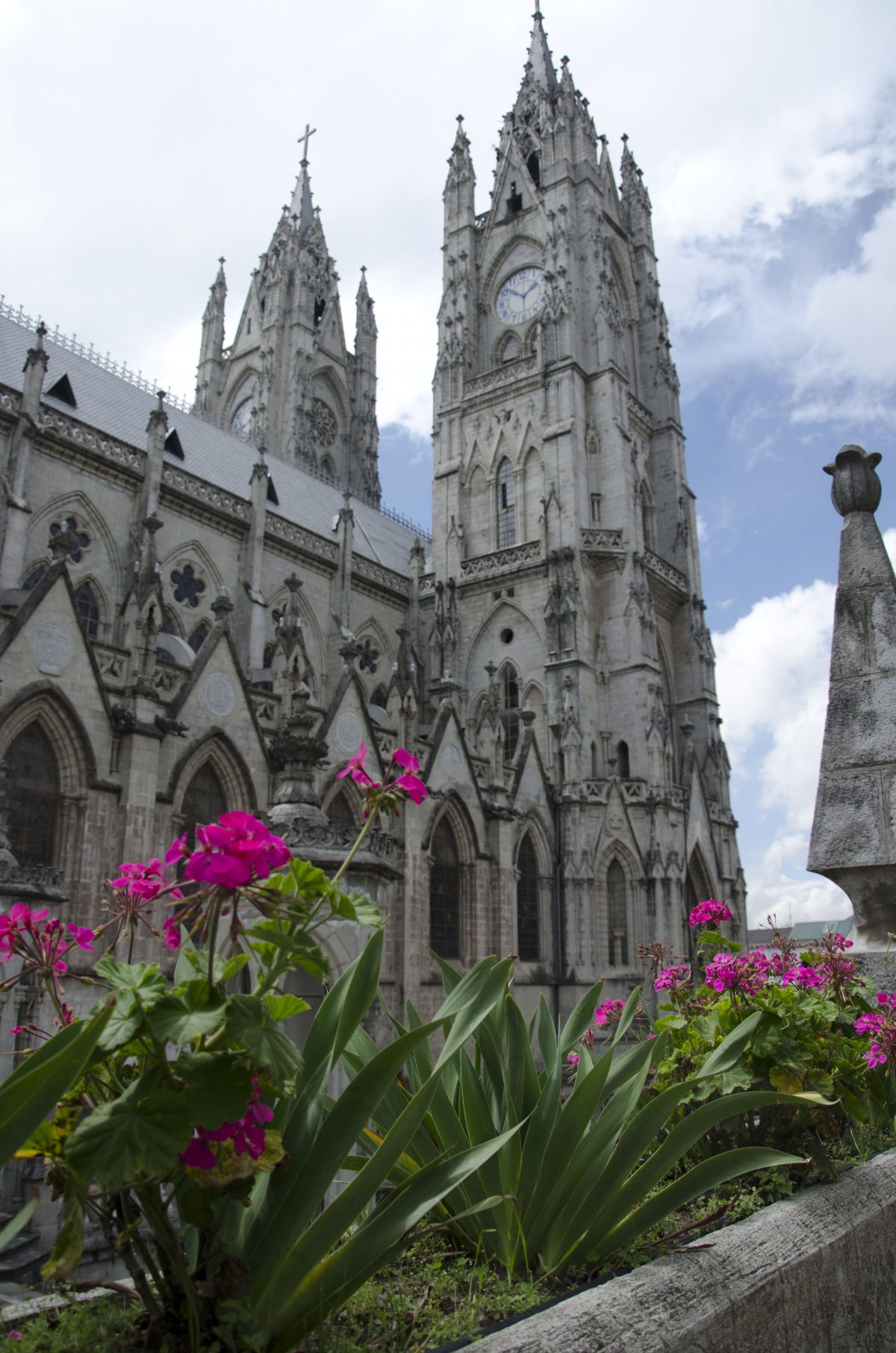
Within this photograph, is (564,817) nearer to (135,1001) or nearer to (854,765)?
(854,765)

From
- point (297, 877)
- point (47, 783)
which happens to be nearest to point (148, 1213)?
point (297, 877)

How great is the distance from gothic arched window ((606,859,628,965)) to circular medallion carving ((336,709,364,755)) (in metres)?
9.81

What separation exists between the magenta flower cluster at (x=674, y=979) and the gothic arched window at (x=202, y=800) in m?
12.4

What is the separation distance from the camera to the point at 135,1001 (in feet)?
6.67

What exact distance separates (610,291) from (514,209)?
21.1 ft

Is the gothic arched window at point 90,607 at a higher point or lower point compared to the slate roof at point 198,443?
lower

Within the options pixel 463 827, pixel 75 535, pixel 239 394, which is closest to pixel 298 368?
pixel 239 394

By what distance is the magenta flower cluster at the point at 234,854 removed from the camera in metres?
1.99

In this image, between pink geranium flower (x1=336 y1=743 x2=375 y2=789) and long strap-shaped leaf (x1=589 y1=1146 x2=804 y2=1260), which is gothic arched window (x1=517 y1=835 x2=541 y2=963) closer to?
long strap-shaped leaf (x1=589 y1=1146 x2=804 y2=1260)

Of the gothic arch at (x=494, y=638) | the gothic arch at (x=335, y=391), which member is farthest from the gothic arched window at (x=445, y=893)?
the gothic arch at (x=335, y=391)

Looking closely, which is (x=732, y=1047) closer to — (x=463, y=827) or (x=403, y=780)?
(x=403, y=780)

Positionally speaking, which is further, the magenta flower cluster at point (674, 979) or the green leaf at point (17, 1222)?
the magenta flower cluster at point (674, 979)

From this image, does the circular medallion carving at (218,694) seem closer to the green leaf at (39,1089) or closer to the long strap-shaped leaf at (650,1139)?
the long strap-shaped leaf at (650,1139)

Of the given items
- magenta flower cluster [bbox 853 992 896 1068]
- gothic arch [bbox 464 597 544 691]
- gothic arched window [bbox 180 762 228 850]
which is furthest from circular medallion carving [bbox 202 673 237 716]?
magenta flower cluster [bbox 853 992 896 1068]
